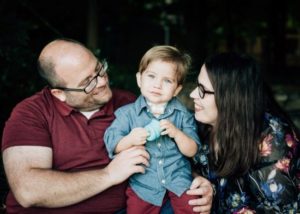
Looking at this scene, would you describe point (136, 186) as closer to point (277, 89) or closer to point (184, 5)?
point (277, 89)

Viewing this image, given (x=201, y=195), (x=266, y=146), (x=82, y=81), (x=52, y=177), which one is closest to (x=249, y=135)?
(x=266, y=146)

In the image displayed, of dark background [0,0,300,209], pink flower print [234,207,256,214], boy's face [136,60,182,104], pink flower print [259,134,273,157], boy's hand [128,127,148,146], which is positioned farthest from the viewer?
dark background [0,0,300,209]

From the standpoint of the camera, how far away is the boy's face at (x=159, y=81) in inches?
116

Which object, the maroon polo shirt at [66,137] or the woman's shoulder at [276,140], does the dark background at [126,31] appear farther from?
the woman's shoulder at [276,140]

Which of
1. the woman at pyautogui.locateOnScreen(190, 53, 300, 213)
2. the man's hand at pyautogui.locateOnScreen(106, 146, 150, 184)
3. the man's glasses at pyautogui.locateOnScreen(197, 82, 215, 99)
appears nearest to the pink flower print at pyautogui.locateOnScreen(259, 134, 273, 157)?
the woman at pyautogui.locateOnScreen(190, 53, 300, 213)

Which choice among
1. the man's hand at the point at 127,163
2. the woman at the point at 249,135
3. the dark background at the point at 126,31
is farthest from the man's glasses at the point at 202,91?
Result: the dark background at the point at 126,31

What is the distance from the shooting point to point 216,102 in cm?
313

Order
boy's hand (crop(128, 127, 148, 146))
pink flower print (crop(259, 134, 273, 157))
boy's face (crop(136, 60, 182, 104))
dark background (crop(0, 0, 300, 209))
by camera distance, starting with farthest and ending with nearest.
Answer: dark background (crop(0, 0, 300, 209)), pink flower print (crop(259, 134, 273, 157)), boy's face (crop(136, 60, 182, 104)), boy's hand (crop(128, 127, 148, 146))

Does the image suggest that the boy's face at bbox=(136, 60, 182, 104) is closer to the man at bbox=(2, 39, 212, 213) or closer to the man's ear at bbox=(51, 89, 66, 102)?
the man at bbox=(2, 39, 212, 213)

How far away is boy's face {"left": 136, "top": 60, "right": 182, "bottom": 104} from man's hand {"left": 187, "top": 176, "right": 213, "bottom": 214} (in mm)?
603

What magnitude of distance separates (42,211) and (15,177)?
1.08ft

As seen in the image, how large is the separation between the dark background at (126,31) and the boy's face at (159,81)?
2.89 feet

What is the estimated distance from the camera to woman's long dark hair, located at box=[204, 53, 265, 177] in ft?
10.2

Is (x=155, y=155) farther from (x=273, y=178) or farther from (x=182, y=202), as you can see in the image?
(x=273, y=178)
